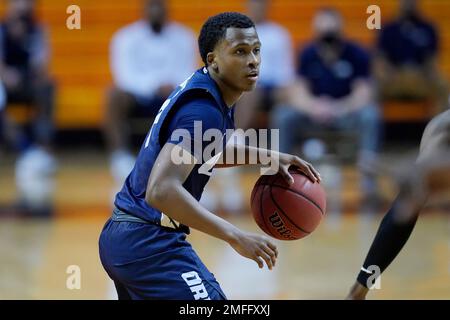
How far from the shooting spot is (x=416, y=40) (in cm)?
967

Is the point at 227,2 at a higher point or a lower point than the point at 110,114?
higher

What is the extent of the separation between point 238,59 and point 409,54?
256 inches

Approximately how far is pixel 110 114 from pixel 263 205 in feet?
19.6

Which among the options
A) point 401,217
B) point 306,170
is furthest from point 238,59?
point 401,217

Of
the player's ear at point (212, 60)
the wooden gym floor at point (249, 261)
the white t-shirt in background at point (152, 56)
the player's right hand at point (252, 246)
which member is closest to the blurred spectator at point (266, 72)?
the white t-shirt in background at point (152, 56)

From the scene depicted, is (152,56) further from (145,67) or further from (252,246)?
(252,246)

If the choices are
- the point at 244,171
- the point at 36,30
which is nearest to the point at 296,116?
the point at 244,171

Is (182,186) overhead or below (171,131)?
below

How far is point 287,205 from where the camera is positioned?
3.85 meters

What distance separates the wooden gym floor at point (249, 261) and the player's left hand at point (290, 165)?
1.39m
